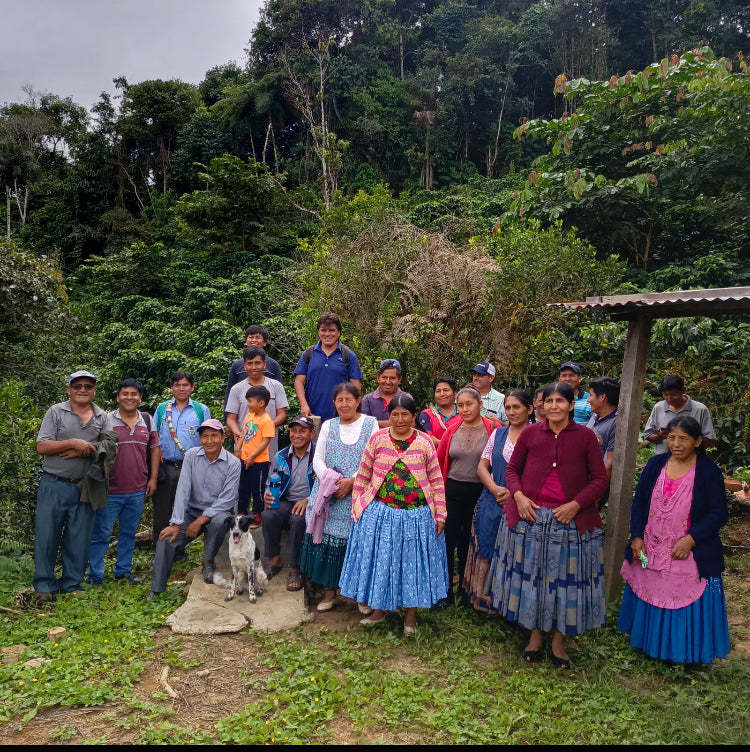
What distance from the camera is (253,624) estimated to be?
13.8 ft

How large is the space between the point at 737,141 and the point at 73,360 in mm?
12777

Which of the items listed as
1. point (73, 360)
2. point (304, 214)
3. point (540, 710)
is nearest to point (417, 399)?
point (540, 710)

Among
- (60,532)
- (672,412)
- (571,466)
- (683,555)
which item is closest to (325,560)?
(571,466)

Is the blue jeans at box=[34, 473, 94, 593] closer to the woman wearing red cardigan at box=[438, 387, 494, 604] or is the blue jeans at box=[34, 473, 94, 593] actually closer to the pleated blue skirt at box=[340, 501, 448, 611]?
the pleated blue skirt at box=[340, 501, 448, 611]

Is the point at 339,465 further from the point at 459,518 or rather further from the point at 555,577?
the point at 555,577

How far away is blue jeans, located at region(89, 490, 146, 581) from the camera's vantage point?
4883 millimetres

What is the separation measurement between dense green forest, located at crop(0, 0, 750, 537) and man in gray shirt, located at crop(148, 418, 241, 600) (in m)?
2.10

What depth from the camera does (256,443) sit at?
496 cm

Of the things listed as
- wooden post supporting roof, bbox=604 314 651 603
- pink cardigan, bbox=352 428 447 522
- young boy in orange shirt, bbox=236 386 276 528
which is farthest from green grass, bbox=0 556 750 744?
young boy in orange shirt, bbox=236 386 276 528

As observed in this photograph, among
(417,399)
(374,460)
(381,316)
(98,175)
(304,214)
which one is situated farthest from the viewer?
(98,175)

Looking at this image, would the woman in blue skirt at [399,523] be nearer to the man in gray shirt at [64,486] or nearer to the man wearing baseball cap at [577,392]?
the man wearing baseball cap at [577,392]

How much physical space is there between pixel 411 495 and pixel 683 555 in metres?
1.73

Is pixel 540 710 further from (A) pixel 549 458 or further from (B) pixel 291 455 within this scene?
(B) pixel 291 455

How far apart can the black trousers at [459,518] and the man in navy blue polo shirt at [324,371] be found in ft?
4.32
